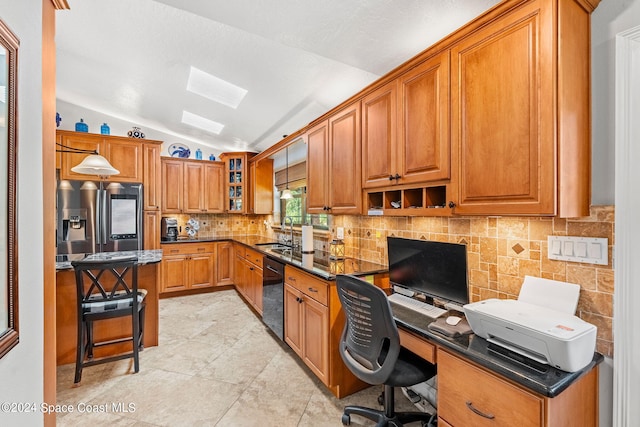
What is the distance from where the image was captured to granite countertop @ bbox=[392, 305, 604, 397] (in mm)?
1021

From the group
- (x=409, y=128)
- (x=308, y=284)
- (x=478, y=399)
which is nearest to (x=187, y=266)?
(x=308, y=284)

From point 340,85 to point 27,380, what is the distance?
8.51ft

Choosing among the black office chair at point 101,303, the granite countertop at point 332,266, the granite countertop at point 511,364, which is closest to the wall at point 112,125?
the black office chair at point 101,303

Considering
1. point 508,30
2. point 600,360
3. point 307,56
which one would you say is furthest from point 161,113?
point 600,360

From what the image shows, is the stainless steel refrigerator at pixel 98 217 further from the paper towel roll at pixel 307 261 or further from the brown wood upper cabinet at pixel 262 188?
the paper towel roll at pixel 307 261

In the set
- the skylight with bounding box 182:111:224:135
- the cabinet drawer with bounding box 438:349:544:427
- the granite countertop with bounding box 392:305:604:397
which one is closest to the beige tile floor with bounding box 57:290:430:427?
the cabinet drawer with bounding box 438:349:544:427

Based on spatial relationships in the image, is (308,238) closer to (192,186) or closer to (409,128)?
(409,128)

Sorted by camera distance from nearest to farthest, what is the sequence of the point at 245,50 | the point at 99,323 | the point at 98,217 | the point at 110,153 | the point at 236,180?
the point at 245,50
the point at 99,323
the point at 98,217
the point at 110,153
the point at 236,180

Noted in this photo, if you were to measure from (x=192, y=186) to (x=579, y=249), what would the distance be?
5.16 m

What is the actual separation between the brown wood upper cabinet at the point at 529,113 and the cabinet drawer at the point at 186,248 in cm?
447

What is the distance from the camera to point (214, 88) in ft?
10.6

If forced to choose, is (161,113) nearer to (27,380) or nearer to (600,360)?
(27,380)

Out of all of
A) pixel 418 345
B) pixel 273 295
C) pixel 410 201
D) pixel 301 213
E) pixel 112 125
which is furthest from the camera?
pixel 112 125

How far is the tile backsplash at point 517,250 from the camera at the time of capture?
1258mm
